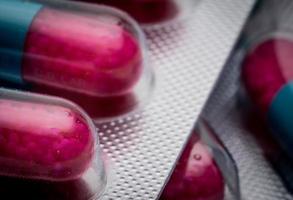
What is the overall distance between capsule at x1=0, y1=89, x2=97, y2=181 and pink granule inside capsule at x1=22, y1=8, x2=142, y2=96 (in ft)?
0.24

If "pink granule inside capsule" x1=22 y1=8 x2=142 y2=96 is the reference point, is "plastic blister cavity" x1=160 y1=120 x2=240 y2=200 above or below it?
below

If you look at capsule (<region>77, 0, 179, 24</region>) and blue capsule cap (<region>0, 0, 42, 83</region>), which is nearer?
blue capsule cap (<region>0, 0, 42, 83</region>)

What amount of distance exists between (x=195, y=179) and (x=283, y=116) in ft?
0.56

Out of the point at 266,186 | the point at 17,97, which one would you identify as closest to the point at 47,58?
the point at 17,97

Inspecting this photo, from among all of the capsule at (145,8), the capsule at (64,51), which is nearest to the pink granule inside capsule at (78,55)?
the capsule at (64,51)

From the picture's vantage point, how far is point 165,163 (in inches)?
28.3

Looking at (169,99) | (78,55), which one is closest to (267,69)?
(169,99)

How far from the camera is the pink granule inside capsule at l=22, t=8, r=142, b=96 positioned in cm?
73

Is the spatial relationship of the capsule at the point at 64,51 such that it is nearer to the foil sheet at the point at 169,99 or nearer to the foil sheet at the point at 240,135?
the foil sheet at the point at 169,99

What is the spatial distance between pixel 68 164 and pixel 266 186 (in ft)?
1.02

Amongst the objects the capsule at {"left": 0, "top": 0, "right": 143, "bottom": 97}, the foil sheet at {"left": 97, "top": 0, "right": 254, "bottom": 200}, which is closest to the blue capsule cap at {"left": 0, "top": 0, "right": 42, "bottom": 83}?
the capsule at {"left": 0, "top": 0, "right": 143, "bottom": 97}

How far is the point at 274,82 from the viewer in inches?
33.9

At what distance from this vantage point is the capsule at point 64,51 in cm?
73

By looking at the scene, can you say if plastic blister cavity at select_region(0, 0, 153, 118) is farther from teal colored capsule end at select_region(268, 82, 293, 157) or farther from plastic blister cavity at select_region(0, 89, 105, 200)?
teal colored capsule end at select_region(268, 82, 293, 157)
